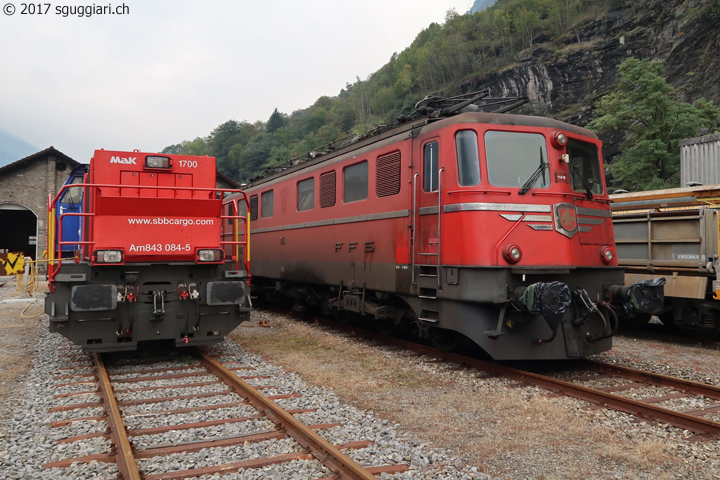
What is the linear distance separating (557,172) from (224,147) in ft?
331

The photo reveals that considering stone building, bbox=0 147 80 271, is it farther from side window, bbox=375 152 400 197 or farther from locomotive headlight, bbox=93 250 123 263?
side window, bbox=375 152 400 197

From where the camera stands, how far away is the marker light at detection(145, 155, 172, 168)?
768 cm

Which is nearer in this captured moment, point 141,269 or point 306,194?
point 141,269

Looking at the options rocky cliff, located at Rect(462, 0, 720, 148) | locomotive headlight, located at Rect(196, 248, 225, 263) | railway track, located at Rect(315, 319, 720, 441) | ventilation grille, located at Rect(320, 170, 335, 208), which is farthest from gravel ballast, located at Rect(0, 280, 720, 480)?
rocky cliff, located at Rect(462, 0, 720, 148)

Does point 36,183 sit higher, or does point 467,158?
point 36,183

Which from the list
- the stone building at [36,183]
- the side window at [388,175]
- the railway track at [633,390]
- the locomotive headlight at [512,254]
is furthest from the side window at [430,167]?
the stone building at [36,183]

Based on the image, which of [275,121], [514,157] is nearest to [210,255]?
[514,157]

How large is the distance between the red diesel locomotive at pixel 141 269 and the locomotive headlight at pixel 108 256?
0.4 inches

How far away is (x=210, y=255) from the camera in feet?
23.8

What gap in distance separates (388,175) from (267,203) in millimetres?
5684

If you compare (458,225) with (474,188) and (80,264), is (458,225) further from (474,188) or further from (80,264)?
(80,264)

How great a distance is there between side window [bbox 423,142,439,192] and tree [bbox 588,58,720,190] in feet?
74.2

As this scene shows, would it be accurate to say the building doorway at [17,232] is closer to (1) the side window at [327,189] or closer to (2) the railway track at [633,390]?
(1) the side window at [327,189]

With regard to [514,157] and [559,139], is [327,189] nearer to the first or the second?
[514,157]
